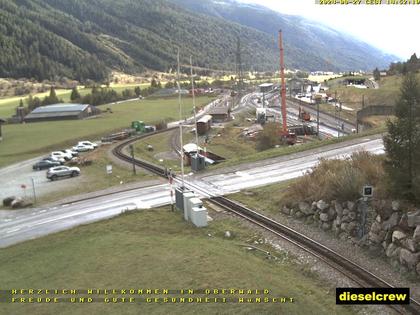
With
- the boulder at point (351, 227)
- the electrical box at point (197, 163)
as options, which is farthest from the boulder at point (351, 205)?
the electrical box at point (197, 163)

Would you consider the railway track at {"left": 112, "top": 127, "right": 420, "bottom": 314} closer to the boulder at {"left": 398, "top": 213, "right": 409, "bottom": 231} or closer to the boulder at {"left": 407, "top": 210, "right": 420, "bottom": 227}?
the boulder at {"left": 398, "top": 213, "right": 409, "bottom": 231}

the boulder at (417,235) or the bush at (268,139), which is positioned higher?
the boulder at (417,235)

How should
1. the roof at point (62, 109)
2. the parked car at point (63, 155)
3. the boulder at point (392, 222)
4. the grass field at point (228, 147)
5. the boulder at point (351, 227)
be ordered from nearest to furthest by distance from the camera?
the boulder at point (392, 222) < the boulder at point (351, 227) < the grass field at point (228, 147) < the parked car at point (63, 155) < the roof at point (62, 109)

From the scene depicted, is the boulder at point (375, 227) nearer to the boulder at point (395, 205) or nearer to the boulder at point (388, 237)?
the boulder at point (388, 237)

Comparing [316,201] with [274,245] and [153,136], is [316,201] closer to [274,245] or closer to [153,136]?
[274,245]

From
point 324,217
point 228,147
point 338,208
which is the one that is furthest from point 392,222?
point 228,147

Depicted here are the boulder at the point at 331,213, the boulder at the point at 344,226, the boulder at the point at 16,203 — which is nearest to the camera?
the boulder at the point at 344,226

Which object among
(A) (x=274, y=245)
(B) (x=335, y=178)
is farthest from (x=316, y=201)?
(A) (x=274, y=245)

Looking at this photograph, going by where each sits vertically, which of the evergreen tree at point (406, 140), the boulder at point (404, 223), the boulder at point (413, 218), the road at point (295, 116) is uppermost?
the evergreen tree at point (406, 140)
